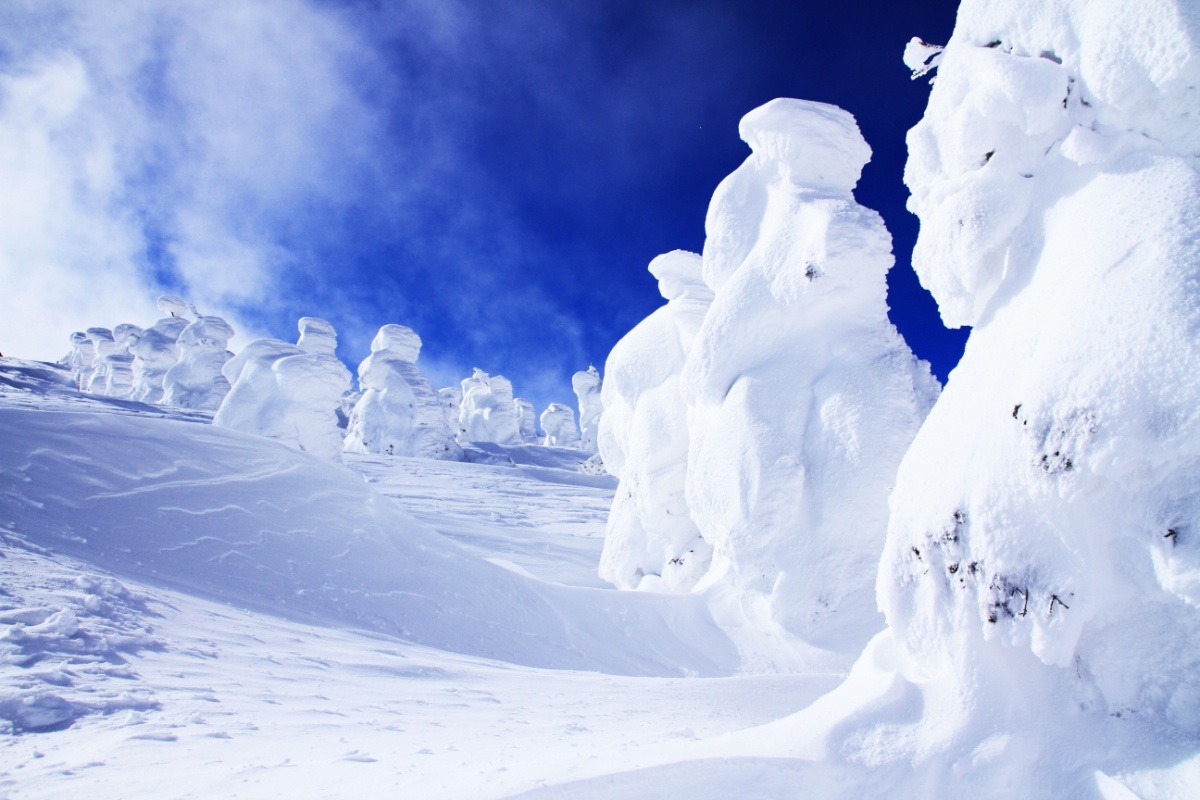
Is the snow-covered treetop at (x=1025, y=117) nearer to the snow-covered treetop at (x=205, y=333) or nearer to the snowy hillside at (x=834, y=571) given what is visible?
the snowy hillside at (x=834, y=571)

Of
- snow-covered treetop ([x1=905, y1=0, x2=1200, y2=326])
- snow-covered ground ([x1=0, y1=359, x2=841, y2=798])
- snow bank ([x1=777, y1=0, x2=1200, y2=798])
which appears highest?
snow-covered treetop ([x1=905, y1=0, x2=1200, y2=326])

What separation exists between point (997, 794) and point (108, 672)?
180 inches

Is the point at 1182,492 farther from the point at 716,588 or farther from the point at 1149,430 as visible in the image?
the point at 716,588

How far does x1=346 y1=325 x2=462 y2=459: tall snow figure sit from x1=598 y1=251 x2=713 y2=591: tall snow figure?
22.6 metres

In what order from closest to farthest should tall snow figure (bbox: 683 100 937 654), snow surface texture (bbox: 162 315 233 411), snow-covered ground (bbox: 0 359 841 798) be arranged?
snow-covered ground (bbox: 0 359 841 798) → tall snow figure (bbox: 683 100 937 654) → snow surface texture (bbox: 162 315 233 411)

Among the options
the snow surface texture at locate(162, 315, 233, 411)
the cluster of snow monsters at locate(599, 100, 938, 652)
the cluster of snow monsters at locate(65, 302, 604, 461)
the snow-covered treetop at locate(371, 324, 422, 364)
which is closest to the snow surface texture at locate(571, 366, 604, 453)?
the cluster of snow monsters at locate(65, 302, 604, 461)

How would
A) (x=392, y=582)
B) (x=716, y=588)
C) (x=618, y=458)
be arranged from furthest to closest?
(x=618, y=458), (x=716, y=588), (x=392, y=582)

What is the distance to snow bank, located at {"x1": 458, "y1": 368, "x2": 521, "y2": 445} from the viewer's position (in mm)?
52938

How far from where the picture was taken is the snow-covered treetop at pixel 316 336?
3506 cm

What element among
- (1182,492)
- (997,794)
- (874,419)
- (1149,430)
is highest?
(874,419)

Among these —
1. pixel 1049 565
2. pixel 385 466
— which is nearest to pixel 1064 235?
pixel 1049 565

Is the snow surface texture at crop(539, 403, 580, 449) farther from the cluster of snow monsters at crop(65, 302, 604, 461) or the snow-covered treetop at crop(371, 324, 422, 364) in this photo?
the snow-covered treetop at crop(371, 324, 422, 364)

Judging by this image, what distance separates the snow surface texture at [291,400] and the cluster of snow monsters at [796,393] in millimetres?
16927

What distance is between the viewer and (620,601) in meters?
8.77
